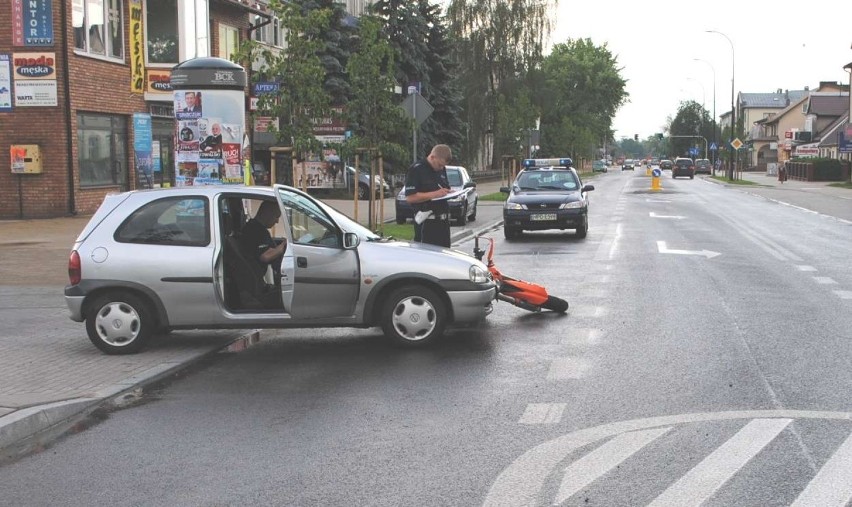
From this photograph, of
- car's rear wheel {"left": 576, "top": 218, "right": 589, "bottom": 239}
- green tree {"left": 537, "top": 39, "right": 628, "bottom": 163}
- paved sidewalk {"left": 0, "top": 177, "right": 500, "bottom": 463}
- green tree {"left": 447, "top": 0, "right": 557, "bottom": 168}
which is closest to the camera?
paved sidewalk {"left": 0, "top": 177, "right": 500, "bottom": 463}

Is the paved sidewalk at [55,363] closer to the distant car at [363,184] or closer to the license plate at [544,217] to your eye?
the license plate at [544,217]

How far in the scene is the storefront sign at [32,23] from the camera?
25.2 metres

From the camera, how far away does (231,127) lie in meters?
15.5

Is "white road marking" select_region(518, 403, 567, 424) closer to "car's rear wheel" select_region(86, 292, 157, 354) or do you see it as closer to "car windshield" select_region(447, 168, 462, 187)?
"car's rear wheel" select_region(86, 292, 157, 354)

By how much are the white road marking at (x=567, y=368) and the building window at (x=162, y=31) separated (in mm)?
24241

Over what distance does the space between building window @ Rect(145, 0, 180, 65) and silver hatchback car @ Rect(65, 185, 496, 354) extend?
73.2ft

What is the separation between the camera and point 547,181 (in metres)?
22.4

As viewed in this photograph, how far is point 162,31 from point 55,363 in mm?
23582

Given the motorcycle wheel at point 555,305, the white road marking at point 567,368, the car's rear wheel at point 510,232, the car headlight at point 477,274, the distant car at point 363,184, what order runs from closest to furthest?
the white road marking at point 567,368 → the car headlight at point 477,274 → the motorcycle wheel at point 555,305 → the car's rear wheel at point 510,232 → the distant car at point 363,184

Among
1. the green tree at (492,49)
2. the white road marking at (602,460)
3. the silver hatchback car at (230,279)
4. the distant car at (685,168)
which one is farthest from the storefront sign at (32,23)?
the distant car at (685,168)

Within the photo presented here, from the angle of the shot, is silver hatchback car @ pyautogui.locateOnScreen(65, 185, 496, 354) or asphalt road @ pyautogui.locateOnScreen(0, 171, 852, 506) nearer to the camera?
asphalt road @ pyautogui.locateOnScreen(0, 171, 852, 506)

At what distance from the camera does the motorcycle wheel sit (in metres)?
10.8

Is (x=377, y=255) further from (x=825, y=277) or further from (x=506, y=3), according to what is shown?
(x=506, y=3)

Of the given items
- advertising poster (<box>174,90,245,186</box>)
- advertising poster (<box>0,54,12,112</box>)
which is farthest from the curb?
advertising poster (<box>0,54,12,112</box>)
